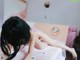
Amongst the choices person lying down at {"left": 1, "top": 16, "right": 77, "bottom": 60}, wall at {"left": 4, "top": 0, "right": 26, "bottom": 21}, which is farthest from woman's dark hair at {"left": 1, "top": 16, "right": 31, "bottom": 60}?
wall at {"left": 4, "top": 0, "right": 26, "bottom": 21}

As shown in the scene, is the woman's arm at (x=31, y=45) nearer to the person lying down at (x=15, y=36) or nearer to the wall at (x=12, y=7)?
the person lying down at (x=15, y=36)

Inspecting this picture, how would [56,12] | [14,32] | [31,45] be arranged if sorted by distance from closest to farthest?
[14,32], [31,45], [56,12]

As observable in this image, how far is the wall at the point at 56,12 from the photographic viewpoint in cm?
181

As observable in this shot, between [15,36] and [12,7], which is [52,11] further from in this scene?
[15,36]

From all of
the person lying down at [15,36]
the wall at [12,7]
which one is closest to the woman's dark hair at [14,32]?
the person lying down at [15,36]

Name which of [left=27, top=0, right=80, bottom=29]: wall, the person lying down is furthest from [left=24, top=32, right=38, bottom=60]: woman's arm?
[left=27, top=0, right=80, bottom=29]: wall

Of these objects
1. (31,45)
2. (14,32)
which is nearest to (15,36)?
(14,32)

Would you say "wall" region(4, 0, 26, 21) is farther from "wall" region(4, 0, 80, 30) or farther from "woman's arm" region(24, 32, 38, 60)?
"woman's arm" region(24, 32, 38, 60)

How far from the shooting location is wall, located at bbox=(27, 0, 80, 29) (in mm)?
1813

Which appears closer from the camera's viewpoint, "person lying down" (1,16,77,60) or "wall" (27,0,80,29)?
"person lying down" (1,16,77,60)

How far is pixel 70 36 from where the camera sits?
1798 mm

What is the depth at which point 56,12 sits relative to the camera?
1854 mm

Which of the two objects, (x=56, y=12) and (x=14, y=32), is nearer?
(x=14, y=32)

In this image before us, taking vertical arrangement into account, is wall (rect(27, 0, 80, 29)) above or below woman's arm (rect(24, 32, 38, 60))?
above
